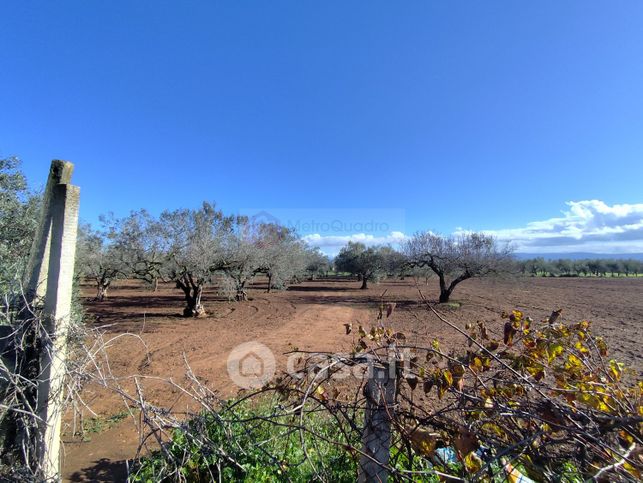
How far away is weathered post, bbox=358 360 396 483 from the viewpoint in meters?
1.43

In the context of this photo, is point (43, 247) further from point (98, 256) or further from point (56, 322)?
point (98, 256)

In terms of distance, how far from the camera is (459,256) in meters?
16.5

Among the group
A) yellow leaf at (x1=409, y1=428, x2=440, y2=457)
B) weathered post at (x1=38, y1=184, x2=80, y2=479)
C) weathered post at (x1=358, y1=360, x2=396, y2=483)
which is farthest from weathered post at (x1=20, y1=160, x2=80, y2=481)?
yellow leaf at (x1=409, y1=428, x2=440, y2=457)

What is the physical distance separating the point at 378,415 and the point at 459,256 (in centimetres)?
1674

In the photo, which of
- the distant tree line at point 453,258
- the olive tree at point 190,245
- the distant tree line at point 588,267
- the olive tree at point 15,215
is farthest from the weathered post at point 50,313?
the distant tree line at point 588,267

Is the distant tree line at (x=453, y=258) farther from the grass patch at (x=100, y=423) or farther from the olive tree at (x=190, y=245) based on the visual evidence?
the grass patch at (x=100, y=423)

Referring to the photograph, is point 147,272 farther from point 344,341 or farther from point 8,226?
point 344,341

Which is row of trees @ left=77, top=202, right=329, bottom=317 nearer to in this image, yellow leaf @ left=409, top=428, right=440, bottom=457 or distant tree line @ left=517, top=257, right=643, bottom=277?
yellow leaf @ left=409, top=428, right=440, bottom=457

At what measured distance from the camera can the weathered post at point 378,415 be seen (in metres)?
1.43

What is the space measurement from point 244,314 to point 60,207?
502 inches

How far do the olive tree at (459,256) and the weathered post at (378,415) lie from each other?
16510 millimetres

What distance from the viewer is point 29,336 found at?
212 cm

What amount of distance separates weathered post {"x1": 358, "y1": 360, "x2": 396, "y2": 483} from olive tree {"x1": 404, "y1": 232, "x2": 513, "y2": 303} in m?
16.5

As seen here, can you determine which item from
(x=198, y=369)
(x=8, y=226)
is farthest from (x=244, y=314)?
(x=8, y=226)
